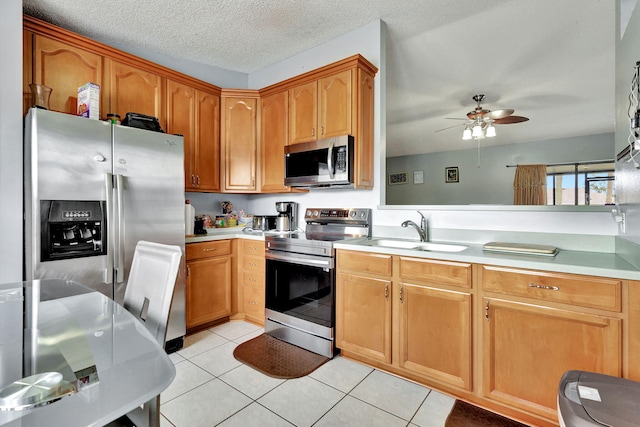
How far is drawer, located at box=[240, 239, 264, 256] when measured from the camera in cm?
282

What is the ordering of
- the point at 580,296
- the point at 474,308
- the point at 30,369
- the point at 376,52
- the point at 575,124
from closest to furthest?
the point at 30,369 < the point at 580,296 < the point at 474,308 < the point at 376,52 < the point at 575,124

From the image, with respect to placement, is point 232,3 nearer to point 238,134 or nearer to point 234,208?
point 238,134

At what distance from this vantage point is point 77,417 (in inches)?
20.9

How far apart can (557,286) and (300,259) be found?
5.43ft

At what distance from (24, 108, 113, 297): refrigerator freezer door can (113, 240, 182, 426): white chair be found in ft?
2.72

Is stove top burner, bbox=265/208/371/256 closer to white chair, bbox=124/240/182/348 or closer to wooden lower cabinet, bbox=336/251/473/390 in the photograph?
wooden lower cabinet, bbox=336/251/473/390

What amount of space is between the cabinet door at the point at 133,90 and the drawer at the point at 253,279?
1594 millimetres

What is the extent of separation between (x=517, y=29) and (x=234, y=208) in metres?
3.35

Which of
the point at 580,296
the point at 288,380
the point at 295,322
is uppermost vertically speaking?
the point at 580,296

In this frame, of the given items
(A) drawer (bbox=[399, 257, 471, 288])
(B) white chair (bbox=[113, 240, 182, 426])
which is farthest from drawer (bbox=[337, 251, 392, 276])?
(B) white chair (bbox=[113, 240, 182, 426])

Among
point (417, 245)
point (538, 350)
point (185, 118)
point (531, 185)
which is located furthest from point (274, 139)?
point (531, 185)

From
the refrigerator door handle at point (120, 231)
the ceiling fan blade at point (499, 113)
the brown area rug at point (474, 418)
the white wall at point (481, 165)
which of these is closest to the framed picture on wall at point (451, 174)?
the white wall at point (481, 165)

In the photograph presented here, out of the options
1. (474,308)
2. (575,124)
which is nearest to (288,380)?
(474,308)

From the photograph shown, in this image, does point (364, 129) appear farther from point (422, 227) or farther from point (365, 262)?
point (365, 262)
